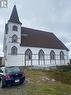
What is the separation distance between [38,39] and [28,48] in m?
5.88

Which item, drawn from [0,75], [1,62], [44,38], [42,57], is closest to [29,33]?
[44,38]

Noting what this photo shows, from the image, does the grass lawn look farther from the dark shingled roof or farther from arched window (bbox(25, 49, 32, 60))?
the dark shingled roof

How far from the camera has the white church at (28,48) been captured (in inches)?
1828

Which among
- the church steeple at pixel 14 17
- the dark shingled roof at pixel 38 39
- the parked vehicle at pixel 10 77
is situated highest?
the church steeple at pixel 14 17

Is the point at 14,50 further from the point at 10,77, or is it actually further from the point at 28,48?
the point at 10,77

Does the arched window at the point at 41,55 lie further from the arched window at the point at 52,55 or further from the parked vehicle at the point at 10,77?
the parked vehicle at the point at 10,77

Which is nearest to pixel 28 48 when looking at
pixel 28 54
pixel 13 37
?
pixel 28 54

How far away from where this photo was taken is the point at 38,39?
5222 cm

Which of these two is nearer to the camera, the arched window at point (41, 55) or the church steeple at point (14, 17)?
the church steeple at point (14, 17)

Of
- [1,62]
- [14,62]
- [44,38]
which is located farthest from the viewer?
[44,38]

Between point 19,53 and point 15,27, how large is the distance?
25.1 ft

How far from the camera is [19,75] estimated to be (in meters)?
16.7

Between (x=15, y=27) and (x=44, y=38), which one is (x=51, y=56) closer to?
(x=44, y=38)

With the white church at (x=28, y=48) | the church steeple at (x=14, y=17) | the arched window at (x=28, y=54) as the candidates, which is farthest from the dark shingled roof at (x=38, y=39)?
the church steeple at (x=14, y=17)
